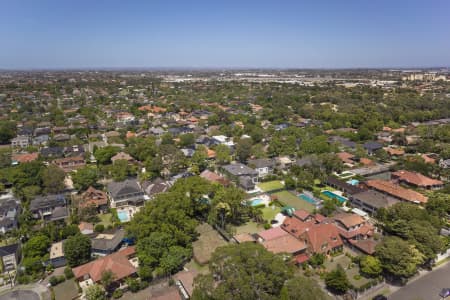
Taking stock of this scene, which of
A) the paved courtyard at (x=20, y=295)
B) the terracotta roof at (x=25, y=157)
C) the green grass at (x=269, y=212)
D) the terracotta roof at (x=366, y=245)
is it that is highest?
the terracotta roof at (x=25, y=157)

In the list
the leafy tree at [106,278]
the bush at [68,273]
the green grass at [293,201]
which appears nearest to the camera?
the leafy tree at [106,278]

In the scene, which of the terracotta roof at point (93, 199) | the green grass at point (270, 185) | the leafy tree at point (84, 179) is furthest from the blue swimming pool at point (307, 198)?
the leafy tree at point (84, 179)

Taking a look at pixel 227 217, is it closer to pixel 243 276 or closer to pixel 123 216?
pixel 123 216

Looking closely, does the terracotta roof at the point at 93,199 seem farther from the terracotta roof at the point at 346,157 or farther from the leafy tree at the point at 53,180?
the terracotta roof at the point at 346,157

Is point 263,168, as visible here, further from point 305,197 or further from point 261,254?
point 261,254

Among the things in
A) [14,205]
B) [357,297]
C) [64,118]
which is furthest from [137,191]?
[64,118]

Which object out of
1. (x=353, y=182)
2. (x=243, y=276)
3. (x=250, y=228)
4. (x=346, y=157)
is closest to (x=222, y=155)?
(x=250, y=228)

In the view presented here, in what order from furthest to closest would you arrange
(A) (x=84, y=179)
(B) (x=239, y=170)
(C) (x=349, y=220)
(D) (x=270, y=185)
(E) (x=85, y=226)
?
(B) (x=239, y=170) < (D) (x=270, y=185) < (A) (x=84, y=179) < (E) (x=85, y=226) < (C) (x=349, y=220)
